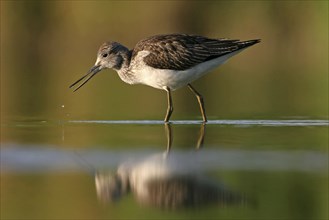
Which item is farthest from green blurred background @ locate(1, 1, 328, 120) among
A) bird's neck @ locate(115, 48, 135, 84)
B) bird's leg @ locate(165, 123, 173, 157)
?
bird's leg @ locate(165, 123, 173, 157)

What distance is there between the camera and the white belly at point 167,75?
41.6 ft

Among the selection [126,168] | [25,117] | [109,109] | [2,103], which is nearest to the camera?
[126,168]

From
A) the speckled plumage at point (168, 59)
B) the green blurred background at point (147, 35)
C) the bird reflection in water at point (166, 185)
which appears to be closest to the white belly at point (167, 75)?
the speckled plumage at point (168, 59)

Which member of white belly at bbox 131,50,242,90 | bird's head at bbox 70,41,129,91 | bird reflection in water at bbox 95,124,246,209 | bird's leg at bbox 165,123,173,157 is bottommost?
bird reflection in water at bbox 95,124,246,209

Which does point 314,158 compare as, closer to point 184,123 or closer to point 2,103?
point 184,123

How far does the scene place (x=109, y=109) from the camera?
15000 mm

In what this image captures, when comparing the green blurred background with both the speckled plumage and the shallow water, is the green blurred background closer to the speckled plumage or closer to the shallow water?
the speckled plumage

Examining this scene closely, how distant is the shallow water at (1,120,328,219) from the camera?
7117mm

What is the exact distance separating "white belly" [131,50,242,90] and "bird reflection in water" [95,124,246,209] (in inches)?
139

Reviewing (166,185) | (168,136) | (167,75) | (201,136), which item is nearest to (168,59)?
(167,75)

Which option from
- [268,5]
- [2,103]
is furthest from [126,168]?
[268,5]

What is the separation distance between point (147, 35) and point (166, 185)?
17.8 meters

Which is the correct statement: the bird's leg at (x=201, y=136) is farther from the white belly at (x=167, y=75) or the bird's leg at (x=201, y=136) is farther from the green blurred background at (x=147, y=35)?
the green blurred background at (x=147, y=35)

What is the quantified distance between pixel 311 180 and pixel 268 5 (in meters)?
16.2
